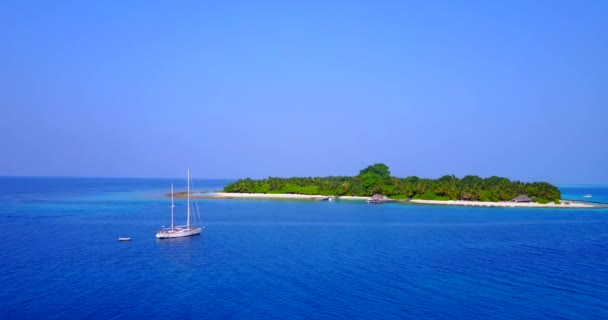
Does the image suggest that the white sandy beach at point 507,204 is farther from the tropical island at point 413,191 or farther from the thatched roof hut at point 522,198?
the thatched roof hut at point 522,198

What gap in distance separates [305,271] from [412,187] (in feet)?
325

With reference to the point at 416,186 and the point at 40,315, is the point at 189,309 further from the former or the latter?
the point at 416,186

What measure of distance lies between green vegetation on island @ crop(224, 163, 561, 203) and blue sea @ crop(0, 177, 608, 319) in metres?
46.7

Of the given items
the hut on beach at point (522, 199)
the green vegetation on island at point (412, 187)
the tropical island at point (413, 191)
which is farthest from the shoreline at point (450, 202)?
the green vegetation on island at point (412, 187)


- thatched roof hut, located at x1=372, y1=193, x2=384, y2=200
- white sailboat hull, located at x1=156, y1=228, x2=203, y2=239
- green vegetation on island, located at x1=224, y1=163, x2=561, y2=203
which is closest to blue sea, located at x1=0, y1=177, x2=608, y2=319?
white sailboat hull, located at x1=156, y1=228, x2=203, y2=239

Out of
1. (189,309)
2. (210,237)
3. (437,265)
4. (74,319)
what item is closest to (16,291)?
(74,319)

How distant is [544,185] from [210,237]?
9526cm

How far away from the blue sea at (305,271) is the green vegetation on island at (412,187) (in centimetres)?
4669

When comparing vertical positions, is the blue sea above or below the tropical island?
below

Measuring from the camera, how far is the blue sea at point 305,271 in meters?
32.7

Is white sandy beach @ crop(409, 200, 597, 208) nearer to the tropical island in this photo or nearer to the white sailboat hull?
the tropical island

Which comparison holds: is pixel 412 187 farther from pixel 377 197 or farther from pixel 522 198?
pixel 522 198

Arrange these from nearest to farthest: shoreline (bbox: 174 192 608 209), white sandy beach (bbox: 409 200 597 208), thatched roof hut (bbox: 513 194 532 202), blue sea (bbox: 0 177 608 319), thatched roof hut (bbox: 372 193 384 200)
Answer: blue sea (bbox: 0 177 608 319) < white sandy beach (bbox: 409 200 597 208) < shoreline (bbox: 174 192 608 209) < thatched roof hut (bbox: 513 194 532 202) < thatched roof hut (bbox: 372 193 384 200)

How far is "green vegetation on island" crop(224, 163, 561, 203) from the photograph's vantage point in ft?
407
